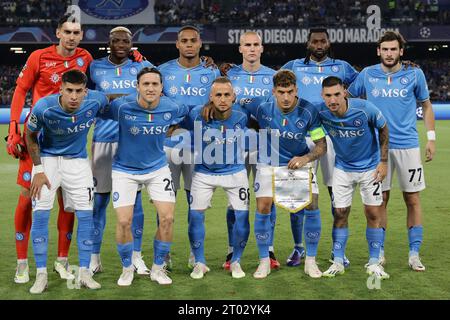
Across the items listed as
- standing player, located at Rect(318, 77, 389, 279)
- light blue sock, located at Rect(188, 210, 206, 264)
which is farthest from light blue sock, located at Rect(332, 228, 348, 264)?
light blue sock, located at Rect(188, 210, 206, 264)

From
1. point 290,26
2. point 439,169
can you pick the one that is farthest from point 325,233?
point 290,26

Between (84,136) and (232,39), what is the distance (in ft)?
90.0

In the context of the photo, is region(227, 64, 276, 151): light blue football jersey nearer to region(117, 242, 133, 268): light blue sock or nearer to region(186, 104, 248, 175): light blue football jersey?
region(186, 104, 248, 175): light blue football jersey

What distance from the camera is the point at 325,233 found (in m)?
7.67

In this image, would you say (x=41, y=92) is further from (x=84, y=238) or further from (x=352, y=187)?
(x=352, y=187)

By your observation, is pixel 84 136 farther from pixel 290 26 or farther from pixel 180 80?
pixel 290 26

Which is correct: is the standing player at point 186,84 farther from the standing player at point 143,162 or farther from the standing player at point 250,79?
the standing player at point 143,162

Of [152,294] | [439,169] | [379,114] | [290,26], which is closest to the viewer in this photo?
[152,294]

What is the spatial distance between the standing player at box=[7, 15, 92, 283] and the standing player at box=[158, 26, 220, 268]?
808 millimetres

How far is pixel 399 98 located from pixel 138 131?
227cm

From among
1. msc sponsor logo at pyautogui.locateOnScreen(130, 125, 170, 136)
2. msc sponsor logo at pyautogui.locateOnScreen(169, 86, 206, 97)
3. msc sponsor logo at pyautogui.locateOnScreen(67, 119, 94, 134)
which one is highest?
msc sponsor logo at pyautogui.locateOnScreen(169, 86, 206, 97)

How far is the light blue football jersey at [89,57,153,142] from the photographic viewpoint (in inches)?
238

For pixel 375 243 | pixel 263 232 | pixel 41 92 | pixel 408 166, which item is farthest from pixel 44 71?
pixel 408 166

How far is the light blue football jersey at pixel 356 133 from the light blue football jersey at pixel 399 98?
269mm
